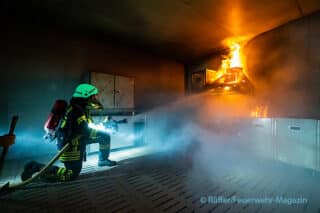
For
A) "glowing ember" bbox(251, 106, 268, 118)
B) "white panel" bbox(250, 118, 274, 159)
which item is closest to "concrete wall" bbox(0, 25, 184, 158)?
"white panel" bbox(250, 118, 274, 159)

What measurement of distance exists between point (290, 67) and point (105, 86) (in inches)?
158

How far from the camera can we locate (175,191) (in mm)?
2037

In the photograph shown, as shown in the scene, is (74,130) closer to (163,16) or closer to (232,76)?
(163,16)

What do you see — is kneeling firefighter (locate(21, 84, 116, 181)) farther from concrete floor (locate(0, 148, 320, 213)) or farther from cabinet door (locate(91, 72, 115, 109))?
cabinet door (locate(91, 72, 115, 109))

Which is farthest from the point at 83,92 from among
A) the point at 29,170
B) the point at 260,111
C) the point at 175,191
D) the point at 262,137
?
the point at 260,111

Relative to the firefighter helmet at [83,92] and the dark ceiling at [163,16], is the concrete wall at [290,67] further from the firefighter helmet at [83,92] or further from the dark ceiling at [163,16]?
the firefighter helmet at [83,92]

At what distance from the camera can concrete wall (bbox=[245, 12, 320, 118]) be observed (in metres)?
3.48

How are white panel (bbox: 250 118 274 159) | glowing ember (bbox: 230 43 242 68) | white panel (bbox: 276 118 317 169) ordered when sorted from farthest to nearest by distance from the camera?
glowing ember (bbox: 230 43 242 68), white panel (bbox: 250 118 274 159), white panel (bbox: 276 118 317 169)

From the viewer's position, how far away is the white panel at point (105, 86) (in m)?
3.67

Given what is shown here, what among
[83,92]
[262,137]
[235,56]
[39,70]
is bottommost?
[262,137]

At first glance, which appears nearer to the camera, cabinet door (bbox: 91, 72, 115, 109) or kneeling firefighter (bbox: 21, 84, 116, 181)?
kneeling firefighter (bbox: 21, 84, 116, 181)

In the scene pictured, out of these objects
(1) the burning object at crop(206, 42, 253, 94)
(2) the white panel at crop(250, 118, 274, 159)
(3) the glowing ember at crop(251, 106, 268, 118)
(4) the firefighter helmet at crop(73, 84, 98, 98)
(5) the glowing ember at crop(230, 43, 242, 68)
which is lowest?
(2) the white panel at crop(250, 118, 274, 159)

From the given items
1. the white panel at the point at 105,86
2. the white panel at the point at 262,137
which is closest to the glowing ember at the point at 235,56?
→ the white panel at the point at 262,137

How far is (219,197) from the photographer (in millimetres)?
1909
